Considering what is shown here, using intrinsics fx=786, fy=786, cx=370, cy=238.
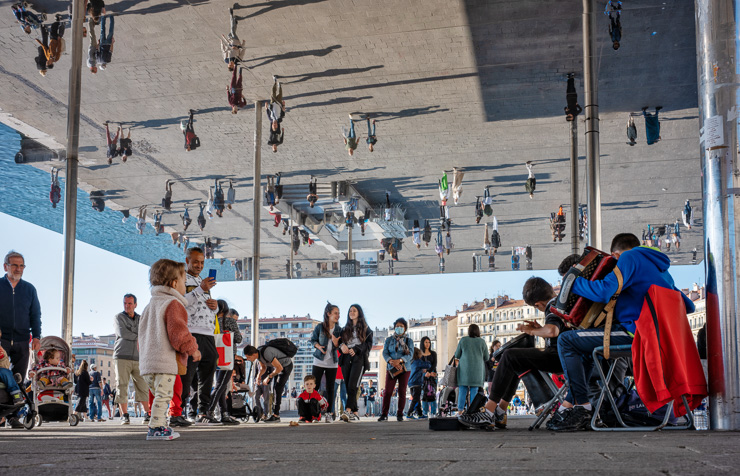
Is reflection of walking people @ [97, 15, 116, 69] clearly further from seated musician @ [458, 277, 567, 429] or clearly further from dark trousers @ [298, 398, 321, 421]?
seated musician @ [458, 277, 567, 429]

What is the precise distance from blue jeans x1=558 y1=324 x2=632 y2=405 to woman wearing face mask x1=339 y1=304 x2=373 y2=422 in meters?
4.00

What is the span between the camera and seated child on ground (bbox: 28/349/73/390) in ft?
22.9

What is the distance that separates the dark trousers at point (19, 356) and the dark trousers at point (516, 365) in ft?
12.5

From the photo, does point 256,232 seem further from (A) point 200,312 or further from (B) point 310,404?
(A) point 200,312

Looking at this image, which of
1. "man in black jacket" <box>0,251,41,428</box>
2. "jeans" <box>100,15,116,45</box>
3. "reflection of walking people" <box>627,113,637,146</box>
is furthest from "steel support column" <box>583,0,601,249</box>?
"jeans" <box>100,15,116,45</box>

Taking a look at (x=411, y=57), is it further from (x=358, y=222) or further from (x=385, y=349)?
(x=358, y=222)

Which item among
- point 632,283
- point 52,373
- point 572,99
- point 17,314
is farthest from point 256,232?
point 632,283

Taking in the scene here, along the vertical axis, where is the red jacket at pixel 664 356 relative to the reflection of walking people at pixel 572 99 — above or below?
below

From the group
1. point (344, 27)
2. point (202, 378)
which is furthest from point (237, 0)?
point (202, 378)

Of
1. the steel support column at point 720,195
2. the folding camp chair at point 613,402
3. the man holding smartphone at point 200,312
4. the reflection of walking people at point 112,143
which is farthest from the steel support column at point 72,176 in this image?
the steel support column at point 720,195

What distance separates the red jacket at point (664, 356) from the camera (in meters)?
4.09

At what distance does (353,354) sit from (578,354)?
4160 mm

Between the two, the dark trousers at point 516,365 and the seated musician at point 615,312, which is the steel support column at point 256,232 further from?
the seated musician at point 615,312

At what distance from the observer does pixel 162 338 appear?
183 inches
